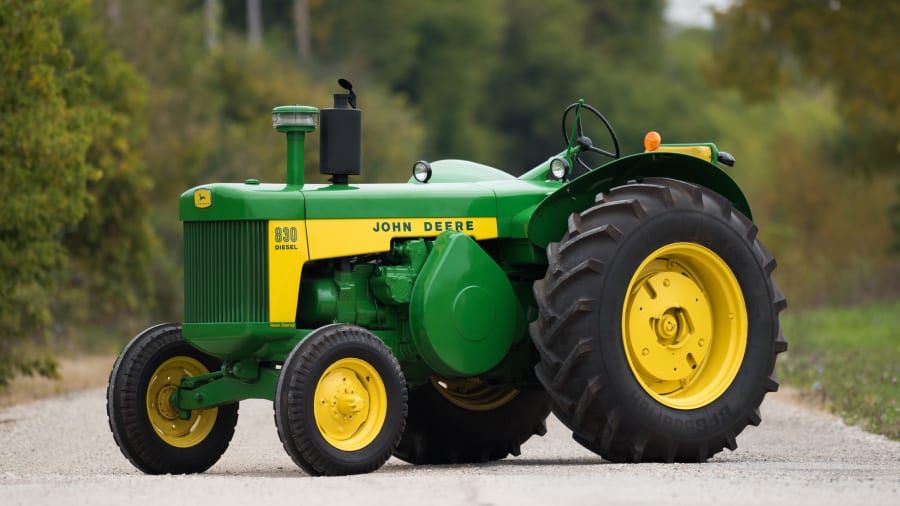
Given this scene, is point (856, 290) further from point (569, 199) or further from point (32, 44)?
point (569, 199)

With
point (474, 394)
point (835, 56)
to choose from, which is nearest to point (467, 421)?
point (474, 394)

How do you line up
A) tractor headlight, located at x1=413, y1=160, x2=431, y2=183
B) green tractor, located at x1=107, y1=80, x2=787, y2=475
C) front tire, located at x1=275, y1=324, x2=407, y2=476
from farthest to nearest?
tractor headlight, located at x1=413, y1=160, x2=431, y2=183 < green tractor, located at x1=107, y1=80, x2=787, y2=475 < front tire, located at x1=275, y1=324, x2=407, y2=476

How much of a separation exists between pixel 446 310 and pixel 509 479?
1511 millimetres

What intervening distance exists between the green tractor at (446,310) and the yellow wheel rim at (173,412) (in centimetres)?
1

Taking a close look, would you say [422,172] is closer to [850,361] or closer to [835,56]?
[850,361]

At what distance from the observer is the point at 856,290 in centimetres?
2867

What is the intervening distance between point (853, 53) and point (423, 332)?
22.7 metres

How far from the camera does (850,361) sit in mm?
17625

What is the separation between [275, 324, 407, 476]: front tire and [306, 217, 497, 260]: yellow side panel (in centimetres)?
60

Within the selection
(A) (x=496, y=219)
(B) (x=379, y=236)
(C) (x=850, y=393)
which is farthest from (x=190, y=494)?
(C) (x=850, y=393)

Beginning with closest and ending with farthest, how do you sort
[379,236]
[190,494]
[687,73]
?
[190,494], [379,236], [687,73]

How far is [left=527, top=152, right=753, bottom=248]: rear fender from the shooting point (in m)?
9.60

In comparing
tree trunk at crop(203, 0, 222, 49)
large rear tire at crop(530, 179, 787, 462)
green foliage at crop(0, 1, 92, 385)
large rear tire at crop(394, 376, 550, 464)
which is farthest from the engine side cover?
tree trunk at crop(203, 0, 222, 49)

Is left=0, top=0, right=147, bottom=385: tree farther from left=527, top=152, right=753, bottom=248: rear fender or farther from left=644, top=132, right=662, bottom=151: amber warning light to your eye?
left=644, top=132, right=662, bottom=151: amber warning light
